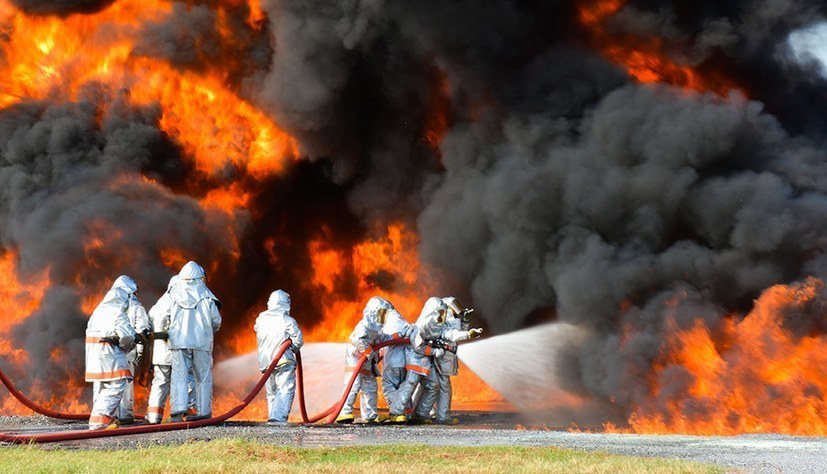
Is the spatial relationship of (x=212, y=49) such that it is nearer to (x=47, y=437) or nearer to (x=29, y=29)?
(x=29, y=29)

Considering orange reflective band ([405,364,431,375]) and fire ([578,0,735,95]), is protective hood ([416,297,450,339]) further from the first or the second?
fire ([578,0,735,95])

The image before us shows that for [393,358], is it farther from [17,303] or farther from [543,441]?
[17,303]

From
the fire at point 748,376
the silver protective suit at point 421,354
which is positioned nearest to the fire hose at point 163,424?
the silver protective suit at point 421,354

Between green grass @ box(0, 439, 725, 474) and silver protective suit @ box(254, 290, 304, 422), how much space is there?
4.69 meters

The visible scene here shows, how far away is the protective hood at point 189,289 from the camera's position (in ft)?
48.6

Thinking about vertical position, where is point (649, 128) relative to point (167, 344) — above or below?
above

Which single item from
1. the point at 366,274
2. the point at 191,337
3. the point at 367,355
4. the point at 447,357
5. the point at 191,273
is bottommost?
the point at 447,357

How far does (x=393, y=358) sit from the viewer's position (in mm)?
17078

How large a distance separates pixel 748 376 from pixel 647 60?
9.01 metres

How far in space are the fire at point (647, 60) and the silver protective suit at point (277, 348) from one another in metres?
10.7

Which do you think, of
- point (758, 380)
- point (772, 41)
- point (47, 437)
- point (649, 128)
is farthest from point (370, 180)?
point (47, 437)

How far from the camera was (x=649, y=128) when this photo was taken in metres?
20.0

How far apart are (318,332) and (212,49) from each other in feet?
26.3

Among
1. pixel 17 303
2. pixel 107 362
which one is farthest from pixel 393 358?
pixel 17 303
